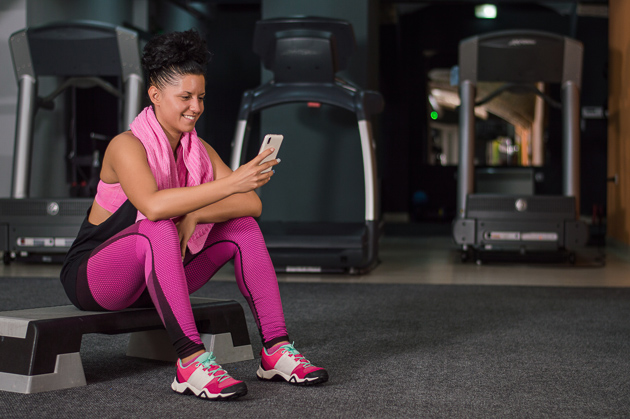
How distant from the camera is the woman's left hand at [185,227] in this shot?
163 cm

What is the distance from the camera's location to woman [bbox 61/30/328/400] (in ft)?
4.95

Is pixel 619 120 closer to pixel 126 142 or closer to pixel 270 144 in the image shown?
pixel 270 144

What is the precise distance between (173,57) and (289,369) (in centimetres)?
81

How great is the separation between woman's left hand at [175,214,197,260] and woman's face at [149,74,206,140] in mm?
230

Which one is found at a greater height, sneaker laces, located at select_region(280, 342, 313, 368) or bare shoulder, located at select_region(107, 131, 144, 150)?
bare shoulder, located at select_region(107, 131, 144, 150)

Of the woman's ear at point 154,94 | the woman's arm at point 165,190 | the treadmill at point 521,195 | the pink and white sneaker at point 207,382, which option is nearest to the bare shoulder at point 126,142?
the woman's arm at point 165,190

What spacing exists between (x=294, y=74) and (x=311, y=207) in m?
1.06

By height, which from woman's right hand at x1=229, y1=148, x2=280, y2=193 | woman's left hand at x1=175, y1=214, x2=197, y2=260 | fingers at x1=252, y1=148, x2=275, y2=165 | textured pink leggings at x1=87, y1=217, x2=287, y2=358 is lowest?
textured pink leggings at x1=87, y1=217, x2=287, y2=358

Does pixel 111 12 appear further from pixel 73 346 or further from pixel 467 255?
pixel 73 346

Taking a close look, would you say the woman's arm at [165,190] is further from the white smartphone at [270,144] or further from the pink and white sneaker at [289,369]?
the pink and white sneaker at [289,369]

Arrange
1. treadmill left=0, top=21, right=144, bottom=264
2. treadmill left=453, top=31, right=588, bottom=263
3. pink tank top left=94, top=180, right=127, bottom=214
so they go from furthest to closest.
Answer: treadmill left=453, top=31, right=588, bottom=263, treadmill left=0, top=21, right=144, bottom=264, pink tank top left=94, top=180, right=127, bottom=214

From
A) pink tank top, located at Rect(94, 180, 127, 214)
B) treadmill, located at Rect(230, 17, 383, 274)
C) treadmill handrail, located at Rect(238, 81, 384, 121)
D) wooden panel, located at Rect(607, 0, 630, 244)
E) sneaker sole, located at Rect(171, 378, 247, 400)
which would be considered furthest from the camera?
wooden panel, located at Rect(607, 0, 630, 244)

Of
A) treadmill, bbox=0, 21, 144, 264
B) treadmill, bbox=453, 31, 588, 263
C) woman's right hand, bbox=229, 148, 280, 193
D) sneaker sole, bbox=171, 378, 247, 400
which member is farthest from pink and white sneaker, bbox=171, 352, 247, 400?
treadmill, bbox=453, 31, 588, 263

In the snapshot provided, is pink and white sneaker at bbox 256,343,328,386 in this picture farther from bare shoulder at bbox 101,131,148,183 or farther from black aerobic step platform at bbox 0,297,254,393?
bare shoulder at bbox 101,131,148,183
